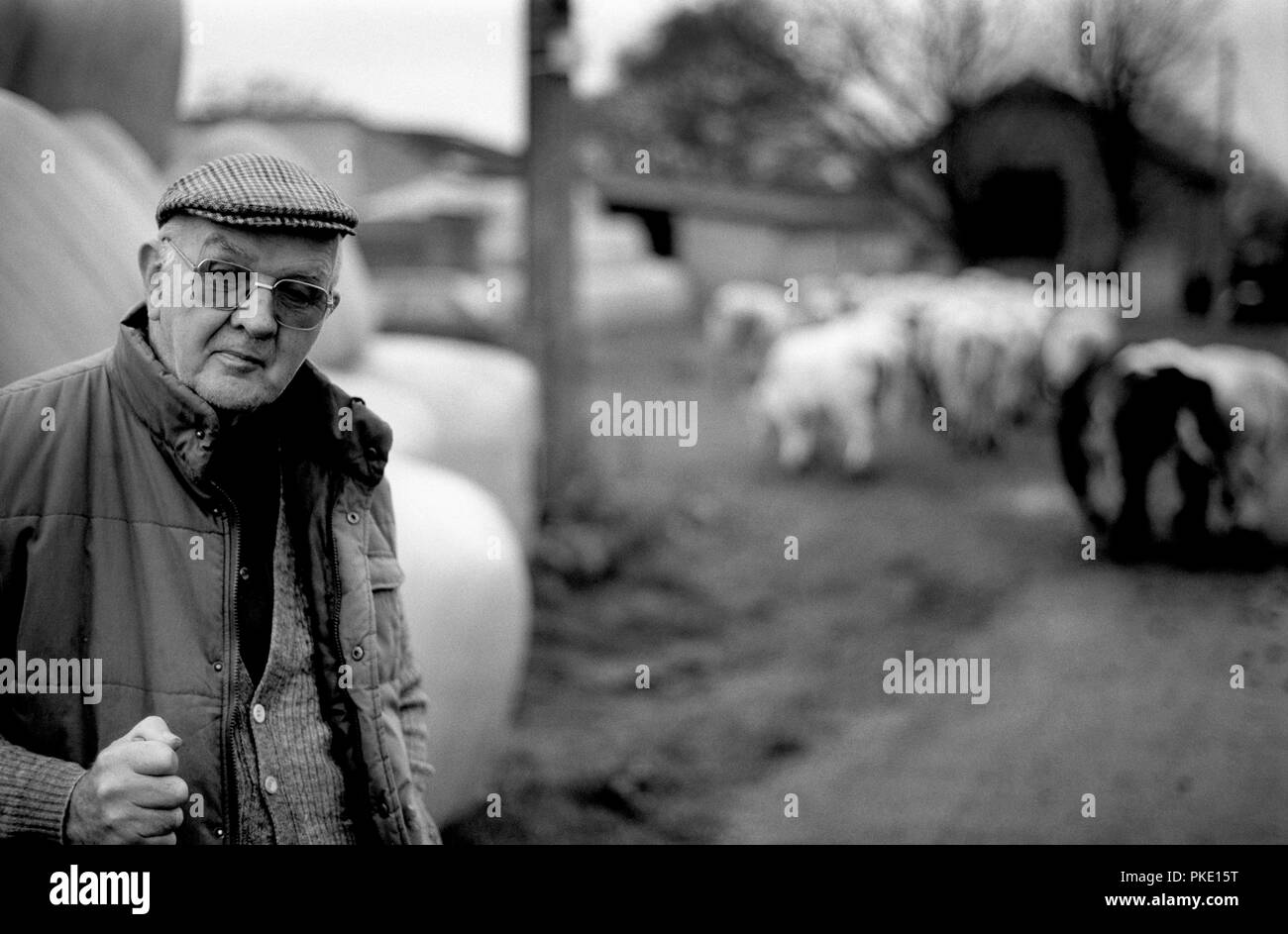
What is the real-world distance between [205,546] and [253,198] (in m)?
0.43

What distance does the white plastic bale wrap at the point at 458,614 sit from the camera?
2.86 m

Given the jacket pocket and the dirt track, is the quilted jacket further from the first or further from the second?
the dirt track

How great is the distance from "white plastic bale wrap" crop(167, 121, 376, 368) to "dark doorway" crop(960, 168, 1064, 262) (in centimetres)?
165

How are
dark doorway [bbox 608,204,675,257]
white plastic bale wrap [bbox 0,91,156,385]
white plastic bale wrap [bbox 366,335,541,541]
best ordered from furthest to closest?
dark doorway [bbox 608,204,675,257] < white plastic bale wrap [bbox 366,335,541,541] < white plastic bale wrap [bbox 0,91,156,385]

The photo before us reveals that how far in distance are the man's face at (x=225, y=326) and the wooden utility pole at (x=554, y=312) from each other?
3727 mm

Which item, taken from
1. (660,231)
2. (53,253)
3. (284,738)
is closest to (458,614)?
(53,253)

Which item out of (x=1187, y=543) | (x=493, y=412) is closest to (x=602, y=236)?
(x=493, y=412)

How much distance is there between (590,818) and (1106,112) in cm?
218

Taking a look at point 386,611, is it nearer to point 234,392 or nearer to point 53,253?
point 234,392

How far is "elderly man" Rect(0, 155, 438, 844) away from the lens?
1.73 meters

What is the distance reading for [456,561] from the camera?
9.62 feet

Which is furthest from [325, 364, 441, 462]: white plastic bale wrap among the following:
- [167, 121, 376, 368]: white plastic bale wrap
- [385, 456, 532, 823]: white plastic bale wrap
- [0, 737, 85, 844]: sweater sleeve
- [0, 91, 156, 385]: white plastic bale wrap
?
[0, 737, 85, 844]: sweater sleeve
